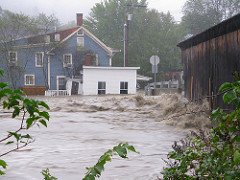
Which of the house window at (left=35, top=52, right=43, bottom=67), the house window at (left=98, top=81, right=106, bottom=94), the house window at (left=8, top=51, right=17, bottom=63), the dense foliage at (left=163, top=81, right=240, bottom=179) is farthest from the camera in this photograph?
the house window at (left=35, top=52, right=43, bottom=67)

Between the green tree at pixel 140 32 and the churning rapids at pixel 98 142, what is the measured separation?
46292 mm

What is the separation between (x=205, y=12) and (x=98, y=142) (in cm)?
7960

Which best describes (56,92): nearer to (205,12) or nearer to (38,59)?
(38,59)

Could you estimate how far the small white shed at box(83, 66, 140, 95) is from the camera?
47.0 m

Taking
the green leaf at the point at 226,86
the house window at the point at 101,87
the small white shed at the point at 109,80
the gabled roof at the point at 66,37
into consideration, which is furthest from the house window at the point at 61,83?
the green leaf at the point at 226,86

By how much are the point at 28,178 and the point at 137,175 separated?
5.79 feet

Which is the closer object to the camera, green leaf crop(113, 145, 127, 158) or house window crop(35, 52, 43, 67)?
green leaf crop(113, 145, 127, 158)

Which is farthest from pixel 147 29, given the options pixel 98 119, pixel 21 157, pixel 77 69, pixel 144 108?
pixel 21 157

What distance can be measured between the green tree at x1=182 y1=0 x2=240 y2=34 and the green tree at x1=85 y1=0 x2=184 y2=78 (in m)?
5.06

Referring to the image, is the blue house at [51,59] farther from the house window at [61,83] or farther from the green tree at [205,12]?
the green tree at [205,12]

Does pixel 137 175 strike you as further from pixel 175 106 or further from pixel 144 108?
→ pixel 144 108

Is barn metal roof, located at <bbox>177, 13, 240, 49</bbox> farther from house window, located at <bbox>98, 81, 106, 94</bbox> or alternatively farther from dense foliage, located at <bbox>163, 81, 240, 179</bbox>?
house window, located at <bbox>98, 81, 106, 94</bbox>

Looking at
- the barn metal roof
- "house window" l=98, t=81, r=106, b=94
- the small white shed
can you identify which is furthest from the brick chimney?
the barn metal roof

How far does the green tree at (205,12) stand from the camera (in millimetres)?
83188
